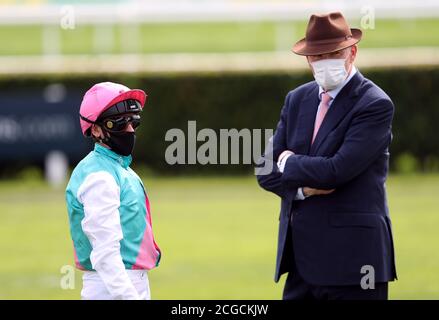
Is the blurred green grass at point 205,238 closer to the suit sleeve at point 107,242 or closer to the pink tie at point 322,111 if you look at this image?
the pink tie at point 322,111

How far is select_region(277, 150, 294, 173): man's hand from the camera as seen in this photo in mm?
5893

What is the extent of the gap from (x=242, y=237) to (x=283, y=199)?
7713mm

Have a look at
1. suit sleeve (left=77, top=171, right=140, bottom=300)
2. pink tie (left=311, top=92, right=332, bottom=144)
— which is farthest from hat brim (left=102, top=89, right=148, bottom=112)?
pink tie (left=311, top=92, right=332, bottom=144)

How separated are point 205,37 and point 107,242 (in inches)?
992

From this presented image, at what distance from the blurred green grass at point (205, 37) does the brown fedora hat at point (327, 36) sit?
1938 centimetres

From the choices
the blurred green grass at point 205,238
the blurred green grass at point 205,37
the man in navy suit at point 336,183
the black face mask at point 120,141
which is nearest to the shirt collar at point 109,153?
the black face mask at point 120,141

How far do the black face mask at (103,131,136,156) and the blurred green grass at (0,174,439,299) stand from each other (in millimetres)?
4553

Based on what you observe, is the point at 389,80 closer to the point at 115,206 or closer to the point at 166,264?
the point at 166,264

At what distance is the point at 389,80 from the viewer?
66.0 ft

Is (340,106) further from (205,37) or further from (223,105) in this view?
(205,37)

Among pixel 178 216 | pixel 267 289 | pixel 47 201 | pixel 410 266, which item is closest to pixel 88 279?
pixel 267 289

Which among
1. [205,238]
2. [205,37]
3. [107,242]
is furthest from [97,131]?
[205,37]

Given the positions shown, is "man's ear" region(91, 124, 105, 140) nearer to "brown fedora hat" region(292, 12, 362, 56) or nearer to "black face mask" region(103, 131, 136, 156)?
"black face mask" region(103, 131, 136, 156)

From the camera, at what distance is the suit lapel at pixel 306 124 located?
5.91 m
